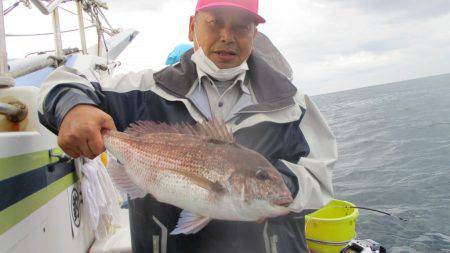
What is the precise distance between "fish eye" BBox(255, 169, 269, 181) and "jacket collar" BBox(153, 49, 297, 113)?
2.00ft

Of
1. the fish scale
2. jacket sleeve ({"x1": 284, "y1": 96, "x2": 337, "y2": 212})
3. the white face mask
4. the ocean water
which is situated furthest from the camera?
the ocean water

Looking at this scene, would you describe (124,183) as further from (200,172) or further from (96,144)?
(200,172)

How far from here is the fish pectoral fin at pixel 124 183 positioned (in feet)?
6.91

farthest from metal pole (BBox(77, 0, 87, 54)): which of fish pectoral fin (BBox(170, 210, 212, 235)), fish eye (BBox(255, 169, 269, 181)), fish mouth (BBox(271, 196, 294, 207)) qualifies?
fish mouth (BBox(271, 196, 294, 207))

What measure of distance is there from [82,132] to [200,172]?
2.03ft

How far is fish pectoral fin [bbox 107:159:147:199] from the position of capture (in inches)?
83.0

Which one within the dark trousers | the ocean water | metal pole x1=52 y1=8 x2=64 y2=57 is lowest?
the ocean water

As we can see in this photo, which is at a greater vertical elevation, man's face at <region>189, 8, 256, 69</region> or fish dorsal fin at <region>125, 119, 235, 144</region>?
man's face at <region>189, 8, 256, 69</region>

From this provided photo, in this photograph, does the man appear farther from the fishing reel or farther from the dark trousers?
the fishing reel

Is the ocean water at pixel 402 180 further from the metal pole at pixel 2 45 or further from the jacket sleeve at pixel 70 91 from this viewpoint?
the metal pole at pixel 2 45

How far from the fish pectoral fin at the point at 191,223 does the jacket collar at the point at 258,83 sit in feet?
2.68

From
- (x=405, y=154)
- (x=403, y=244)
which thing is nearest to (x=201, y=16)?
(x=403, y=244)

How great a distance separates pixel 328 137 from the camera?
Answer: 2.65 metres

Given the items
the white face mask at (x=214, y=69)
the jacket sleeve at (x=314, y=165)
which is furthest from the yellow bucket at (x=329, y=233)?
the white face mask at (x=214, y=69)
